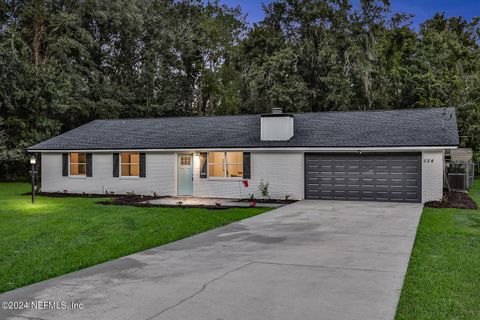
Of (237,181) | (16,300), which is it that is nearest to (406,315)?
(16,300)

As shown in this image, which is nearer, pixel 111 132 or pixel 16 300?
pixel 16 300

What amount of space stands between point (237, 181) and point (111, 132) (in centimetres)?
783

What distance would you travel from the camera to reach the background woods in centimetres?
2861

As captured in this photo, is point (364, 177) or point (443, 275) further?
point (364, 177)

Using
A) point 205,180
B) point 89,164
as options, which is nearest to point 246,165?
point 205,180

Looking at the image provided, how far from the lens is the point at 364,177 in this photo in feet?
57.4

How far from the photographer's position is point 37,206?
16047mm

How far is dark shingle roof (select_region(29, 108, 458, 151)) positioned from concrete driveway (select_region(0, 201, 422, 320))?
25.4 ft

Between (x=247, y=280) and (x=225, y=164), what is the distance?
43.4 feet

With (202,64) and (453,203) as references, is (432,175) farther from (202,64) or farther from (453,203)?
(202,64)

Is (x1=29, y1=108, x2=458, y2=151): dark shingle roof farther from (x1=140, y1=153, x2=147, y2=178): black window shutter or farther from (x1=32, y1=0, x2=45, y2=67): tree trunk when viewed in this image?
(x1=32, y1=0, x2=45, y2=67): tree trunk

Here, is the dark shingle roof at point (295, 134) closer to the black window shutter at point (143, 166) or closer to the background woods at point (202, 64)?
the black window shutter at point (143, 166)

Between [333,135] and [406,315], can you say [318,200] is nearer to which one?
[333,135]

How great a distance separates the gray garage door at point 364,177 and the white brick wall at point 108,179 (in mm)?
6125
